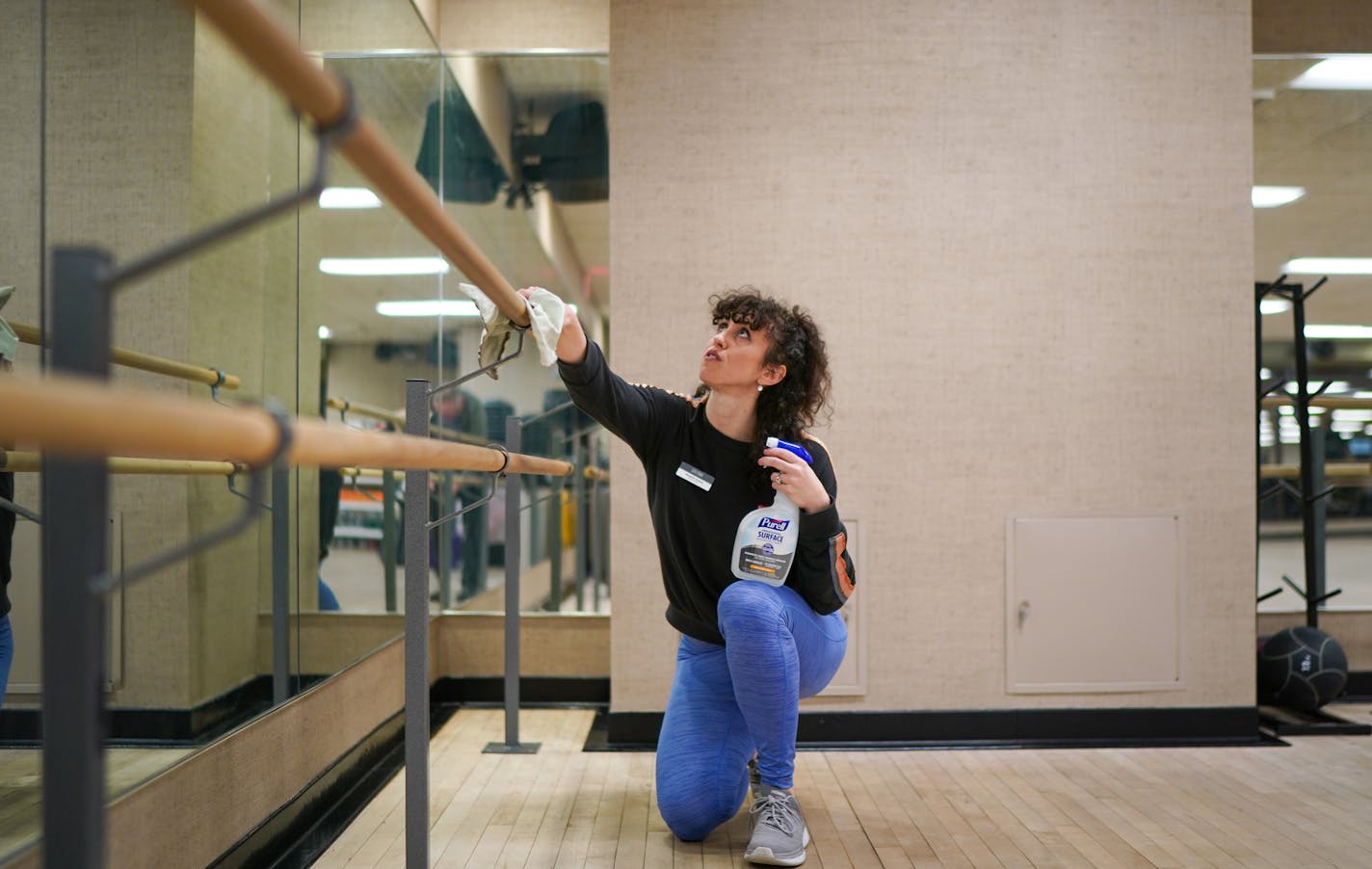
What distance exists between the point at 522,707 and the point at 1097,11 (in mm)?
2809

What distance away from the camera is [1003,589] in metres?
3.00

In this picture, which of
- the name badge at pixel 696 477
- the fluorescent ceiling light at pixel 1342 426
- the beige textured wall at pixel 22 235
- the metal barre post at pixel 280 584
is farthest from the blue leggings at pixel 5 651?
the fluorescent ceiling light at pixel 1342 426

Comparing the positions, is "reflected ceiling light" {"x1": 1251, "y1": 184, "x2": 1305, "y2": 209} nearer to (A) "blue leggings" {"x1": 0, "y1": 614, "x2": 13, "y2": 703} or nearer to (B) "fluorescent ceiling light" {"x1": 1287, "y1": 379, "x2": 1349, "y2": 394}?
(B) "fluorescent ceiling light" {"x1": 1287, "y1": 379, "x2": 1349, "y2": 394}

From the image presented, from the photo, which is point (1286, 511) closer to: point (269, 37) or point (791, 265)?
point (791, 265)

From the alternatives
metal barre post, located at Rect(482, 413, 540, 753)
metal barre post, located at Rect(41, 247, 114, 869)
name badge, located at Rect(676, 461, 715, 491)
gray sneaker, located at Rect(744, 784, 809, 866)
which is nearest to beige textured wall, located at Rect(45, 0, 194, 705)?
metal barre post, located at Rect(41, 247, 114, 869)

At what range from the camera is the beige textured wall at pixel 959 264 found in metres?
3.01

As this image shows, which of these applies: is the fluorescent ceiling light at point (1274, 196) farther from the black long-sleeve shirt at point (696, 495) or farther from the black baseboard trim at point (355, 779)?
the black baseboard trim at point (355, 779)

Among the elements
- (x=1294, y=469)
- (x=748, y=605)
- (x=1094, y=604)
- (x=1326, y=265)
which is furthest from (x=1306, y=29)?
(x=748, y=605)

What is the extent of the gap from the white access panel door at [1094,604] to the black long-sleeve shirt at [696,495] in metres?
1.09

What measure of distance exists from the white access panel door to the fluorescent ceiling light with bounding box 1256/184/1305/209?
4.68 feet

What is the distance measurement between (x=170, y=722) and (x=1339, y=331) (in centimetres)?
387

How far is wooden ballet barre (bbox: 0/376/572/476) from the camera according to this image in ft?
1.74

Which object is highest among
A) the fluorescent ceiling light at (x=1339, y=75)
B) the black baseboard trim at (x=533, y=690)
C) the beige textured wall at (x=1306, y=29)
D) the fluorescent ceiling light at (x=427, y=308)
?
the beige textured wall at (x=1306, y=29)

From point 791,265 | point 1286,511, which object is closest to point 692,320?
point 791,265
